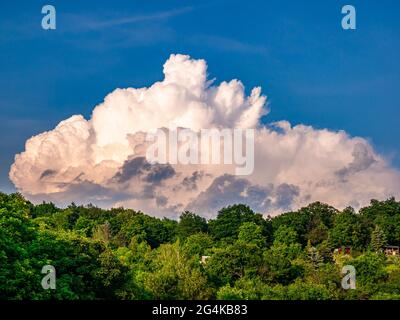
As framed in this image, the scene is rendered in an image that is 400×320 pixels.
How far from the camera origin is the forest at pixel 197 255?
109 feet

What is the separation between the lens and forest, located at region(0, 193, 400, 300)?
33.1 m

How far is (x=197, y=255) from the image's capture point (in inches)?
2736

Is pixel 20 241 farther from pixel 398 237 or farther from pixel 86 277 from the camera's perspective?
pixel 398 237

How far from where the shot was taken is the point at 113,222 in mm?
96938

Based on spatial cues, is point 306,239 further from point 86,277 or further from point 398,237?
point 86,277

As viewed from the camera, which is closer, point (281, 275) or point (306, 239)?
point (281, 275)

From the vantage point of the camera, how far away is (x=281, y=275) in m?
54.8

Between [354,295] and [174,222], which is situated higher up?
[174,222]
